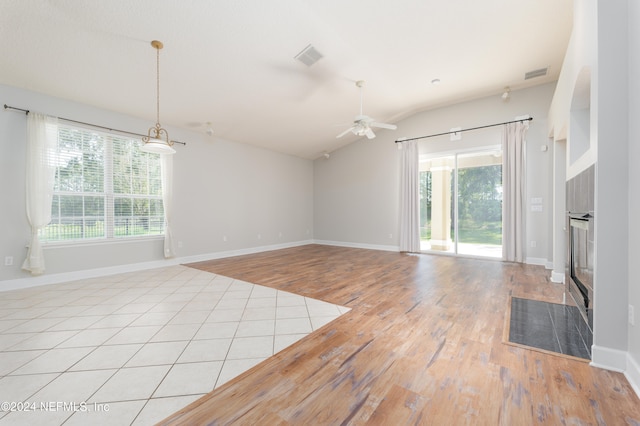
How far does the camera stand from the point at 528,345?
200 centimetres

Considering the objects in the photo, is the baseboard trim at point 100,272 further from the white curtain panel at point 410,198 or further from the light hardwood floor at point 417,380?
the white curtain panel at point 410,198

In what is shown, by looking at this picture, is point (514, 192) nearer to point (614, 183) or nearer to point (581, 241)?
point (581, 241)

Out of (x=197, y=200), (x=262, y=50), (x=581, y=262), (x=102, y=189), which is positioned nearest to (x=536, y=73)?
(x=581, y=262)

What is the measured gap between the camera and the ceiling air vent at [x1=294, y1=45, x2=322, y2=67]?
3574 millimetres

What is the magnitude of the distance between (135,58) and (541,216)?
7.34 m

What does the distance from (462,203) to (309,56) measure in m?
4.61

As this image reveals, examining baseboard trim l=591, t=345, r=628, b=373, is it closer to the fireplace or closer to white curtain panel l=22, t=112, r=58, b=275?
the fireplace

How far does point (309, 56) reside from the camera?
3707 millimetres

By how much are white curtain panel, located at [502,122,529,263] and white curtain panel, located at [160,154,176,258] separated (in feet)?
22.6

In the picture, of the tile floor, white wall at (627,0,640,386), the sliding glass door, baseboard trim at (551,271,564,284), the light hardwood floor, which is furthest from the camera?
the sliding glass door

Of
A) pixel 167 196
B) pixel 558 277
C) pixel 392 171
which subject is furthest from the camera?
pixel 392 171

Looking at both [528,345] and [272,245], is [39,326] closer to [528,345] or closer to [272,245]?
[528,345]

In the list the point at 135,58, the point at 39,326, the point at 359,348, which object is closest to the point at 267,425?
the point at 359,348

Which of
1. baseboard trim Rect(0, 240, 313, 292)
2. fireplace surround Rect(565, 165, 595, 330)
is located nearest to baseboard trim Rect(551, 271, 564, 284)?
fireplace surround Rect(565, 165, 595, 330)
